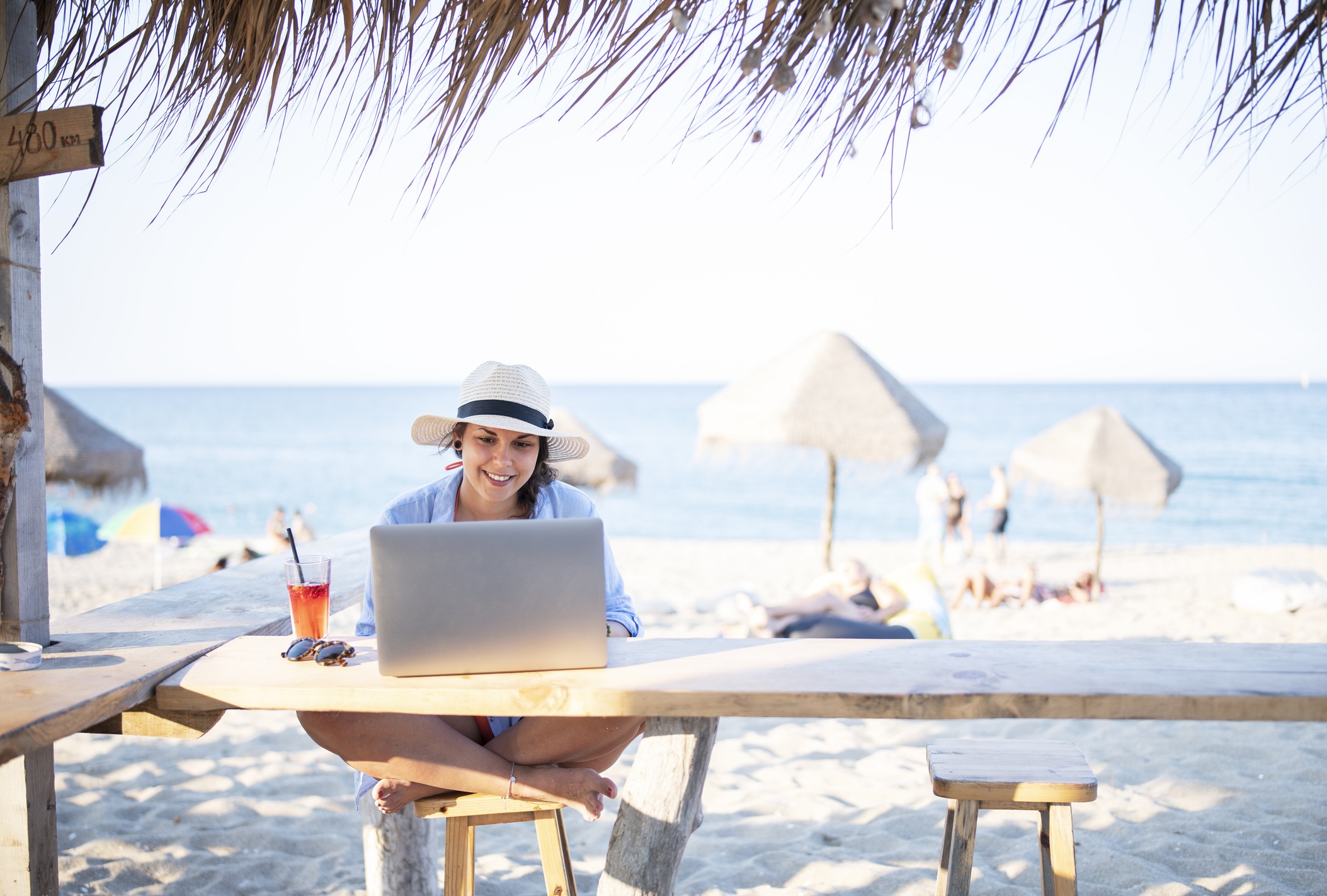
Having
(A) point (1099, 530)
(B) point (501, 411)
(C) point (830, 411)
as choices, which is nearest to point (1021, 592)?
(A) point (1099, 530)

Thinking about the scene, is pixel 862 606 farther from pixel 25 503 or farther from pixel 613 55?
pixel 25 503

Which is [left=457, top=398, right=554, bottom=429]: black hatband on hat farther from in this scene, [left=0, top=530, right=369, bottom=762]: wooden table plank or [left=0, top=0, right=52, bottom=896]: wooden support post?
Answer: [left=0, top=0, right=52, bottom=896]: wooden support post

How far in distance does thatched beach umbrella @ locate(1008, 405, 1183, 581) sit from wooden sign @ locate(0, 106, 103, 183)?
9726mm

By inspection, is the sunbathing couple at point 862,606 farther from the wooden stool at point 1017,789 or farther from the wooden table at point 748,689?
the wooden table at point 748,689

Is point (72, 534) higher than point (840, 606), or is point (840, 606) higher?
point (840, 606)

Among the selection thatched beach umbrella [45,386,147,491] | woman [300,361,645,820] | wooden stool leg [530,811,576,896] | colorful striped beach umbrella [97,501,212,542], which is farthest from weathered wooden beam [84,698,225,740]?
thatched beach umbrella [45,386,147,491]

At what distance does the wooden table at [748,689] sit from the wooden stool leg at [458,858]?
31cm

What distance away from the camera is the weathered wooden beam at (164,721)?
5.25ft

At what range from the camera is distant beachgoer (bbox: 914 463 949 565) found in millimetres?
9758

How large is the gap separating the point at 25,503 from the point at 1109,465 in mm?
10051

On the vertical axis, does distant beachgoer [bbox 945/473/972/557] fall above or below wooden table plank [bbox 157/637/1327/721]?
below

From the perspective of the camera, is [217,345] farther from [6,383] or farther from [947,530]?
[6,383]

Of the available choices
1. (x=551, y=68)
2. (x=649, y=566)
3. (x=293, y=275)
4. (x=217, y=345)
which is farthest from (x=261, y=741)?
(x=217, y=345)

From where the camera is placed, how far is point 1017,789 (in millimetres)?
1851
